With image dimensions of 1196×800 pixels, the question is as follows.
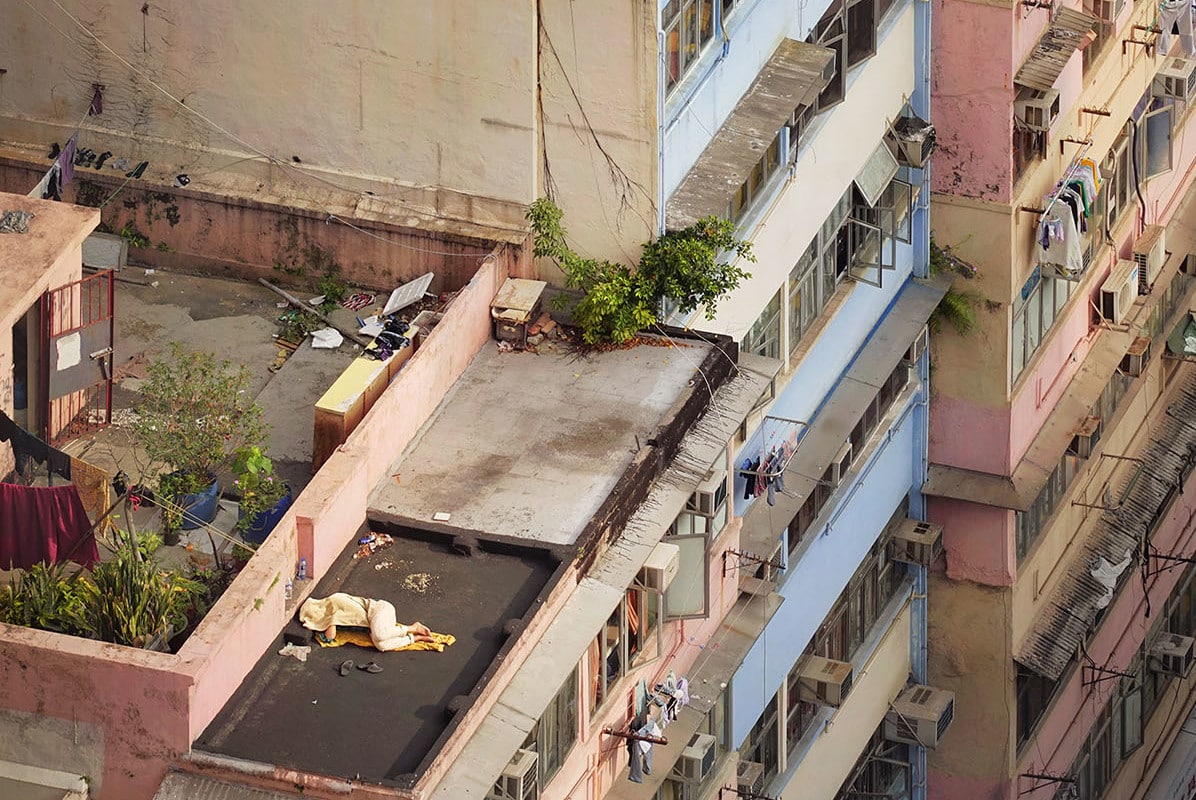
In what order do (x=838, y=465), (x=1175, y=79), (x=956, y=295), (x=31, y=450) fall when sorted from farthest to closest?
(x=1175, y=79), (x=956, y=295), (x=838, y=465), (x=31, y=450)

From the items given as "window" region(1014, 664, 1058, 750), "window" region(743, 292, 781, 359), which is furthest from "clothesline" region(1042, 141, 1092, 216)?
"window" region(1014, 664, 1058, 750)

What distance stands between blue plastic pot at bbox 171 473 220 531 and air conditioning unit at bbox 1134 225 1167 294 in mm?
16913

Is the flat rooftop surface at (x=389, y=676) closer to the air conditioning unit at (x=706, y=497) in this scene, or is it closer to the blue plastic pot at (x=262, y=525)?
the blue plastic pot at (x=262, y=525)

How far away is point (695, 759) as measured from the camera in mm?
29062

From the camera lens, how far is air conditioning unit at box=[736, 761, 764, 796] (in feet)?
102

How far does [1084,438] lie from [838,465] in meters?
5.89

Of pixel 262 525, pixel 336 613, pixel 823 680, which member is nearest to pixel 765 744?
pixel 823 680

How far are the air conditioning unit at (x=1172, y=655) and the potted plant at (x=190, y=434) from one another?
1958 centimetres

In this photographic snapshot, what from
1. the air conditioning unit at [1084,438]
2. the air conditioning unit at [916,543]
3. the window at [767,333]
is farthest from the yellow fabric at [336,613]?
the air conditioning unit at [1084,438]

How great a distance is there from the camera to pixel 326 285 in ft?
93.5

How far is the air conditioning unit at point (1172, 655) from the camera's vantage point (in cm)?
4159

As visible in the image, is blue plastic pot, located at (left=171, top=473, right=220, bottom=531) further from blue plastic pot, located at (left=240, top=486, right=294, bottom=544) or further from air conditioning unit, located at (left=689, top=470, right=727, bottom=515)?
air conditioning unit, located at (left=689, top=470, right=727, bottom=515)

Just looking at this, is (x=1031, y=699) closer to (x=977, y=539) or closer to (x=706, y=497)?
(x=977, y=539)

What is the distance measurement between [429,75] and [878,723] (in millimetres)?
12031
